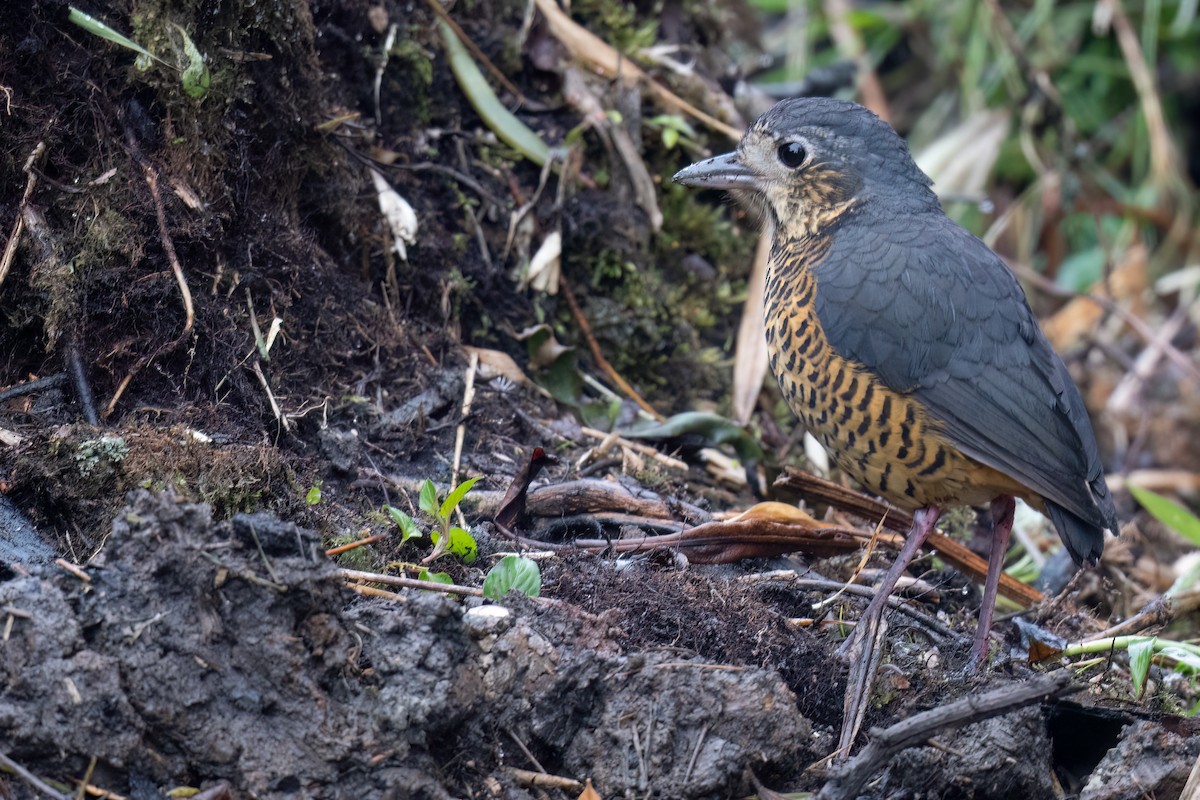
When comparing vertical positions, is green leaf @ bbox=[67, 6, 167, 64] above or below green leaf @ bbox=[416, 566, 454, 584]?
above

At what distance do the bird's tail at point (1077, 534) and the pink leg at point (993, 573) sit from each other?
0.76 ft

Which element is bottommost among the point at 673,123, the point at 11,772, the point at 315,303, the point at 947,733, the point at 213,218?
the point at 11,772

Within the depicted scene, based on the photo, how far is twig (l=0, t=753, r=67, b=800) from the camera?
2.22 m

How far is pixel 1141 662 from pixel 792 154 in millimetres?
1950

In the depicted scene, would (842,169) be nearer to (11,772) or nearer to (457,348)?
(457,348)

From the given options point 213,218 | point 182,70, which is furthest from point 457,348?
point 182,70

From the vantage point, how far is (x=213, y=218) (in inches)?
134

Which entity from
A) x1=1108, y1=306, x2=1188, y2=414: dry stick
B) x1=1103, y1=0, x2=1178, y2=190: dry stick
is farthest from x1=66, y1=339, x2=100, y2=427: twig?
x1=1103, y1=0, x2=1178, y2=190: dry stick

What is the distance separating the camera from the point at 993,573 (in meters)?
3.70

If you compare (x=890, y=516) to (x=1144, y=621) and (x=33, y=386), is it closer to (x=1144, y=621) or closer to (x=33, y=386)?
(x=1144, y=621)

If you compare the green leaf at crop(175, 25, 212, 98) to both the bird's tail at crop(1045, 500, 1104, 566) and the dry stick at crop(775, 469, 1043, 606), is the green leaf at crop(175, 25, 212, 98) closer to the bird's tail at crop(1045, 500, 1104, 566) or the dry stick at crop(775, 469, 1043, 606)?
the dry stick at crop(775, 469, 1043, 606)

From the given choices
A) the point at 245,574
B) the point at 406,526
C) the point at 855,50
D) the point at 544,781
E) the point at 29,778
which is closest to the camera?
the point at 29,778

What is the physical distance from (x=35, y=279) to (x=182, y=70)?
0.70 metres

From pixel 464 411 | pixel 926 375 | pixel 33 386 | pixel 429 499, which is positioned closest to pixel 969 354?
pixel 926 375
